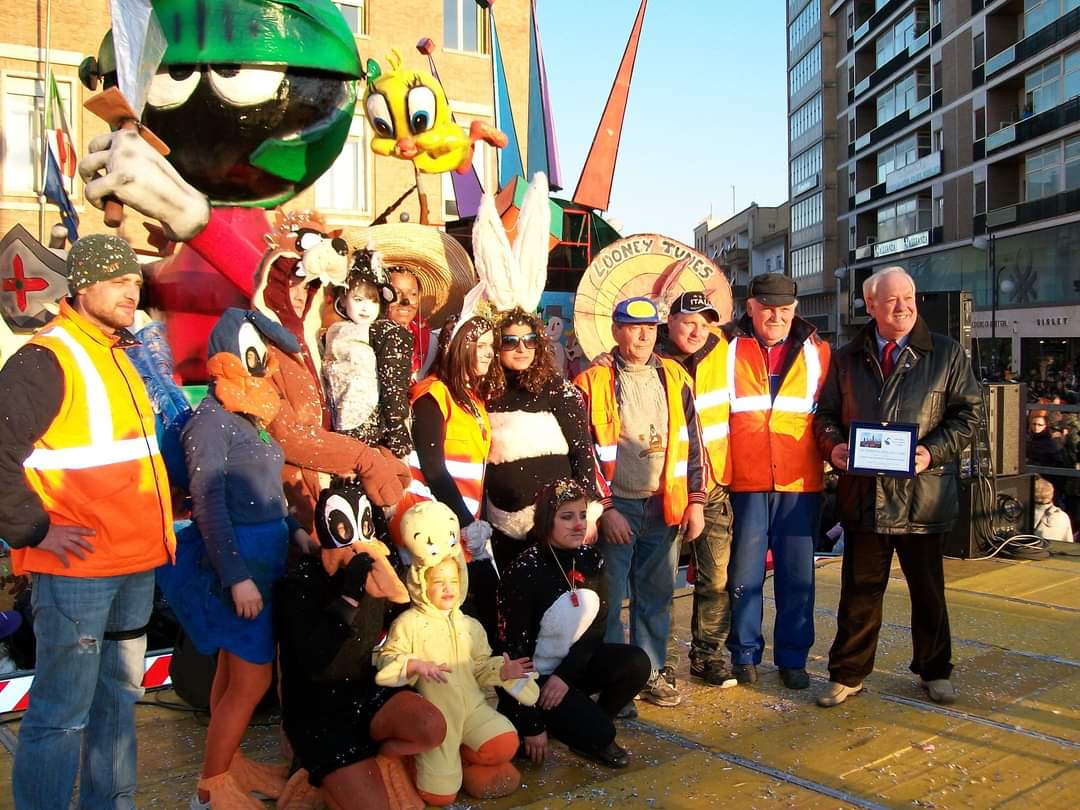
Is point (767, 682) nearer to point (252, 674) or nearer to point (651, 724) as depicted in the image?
point (651, 724)

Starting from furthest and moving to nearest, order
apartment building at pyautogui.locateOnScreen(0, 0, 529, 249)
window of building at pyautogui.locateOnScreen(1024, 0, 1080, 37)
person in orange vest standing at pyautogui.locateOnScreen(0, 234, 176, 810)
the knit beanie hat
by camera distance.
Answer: window of building at pyautogui.locateOnScreen(1024, 0, 1080, 37) < apartment building at pyautogui.locateOnScreen(0, 0, 529, 249) < the knit beanie hat < person in orange vest standing at pyautogui.locateOnScreen(0, 234, 176, 810)

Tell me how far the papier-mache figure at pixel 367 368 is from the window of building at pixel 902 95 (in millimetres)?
42904

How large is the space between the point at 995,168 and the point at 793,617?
35187 mm

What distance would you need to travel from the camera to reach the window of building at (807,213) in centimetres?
5256

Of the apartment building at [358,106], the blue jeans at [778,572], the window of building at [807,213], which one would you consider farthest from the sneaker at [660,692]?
the window of building at [807,213]

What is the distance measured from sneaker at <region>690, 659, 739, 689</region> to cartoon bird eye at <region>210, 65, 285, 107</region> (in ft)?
12.1

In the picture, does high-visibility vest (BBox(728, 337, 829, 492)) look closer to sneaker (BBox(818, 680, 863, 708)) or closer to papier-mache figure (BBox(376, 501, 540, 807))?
sneaker (BBox(818, 680, 863, 708))

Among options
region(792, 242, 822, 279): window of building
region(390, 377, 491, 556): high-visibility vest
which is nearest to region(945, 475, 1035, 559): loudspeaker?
region(390, 377, 491, 556): high-visibility vest

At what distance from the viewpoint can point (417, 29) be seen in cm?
1755

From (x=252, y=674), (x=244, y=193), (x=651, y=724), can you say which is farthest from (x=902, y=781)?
(x=244, y=193)

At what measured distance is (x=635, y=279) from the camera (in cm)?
698

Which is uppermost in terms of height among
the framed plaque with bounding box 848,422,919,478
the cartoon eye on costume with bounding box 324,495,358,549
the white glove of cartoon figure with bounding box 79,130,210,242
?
the white glove of cartoon figure with bounding box 79,130,210,242

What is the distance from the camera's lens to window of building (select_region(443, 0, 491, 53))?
58.9 feet

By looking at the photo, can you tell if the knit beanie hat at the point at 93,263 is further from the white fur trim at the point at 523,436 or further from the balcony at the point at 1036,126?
the balcony at the point at 1036,126
